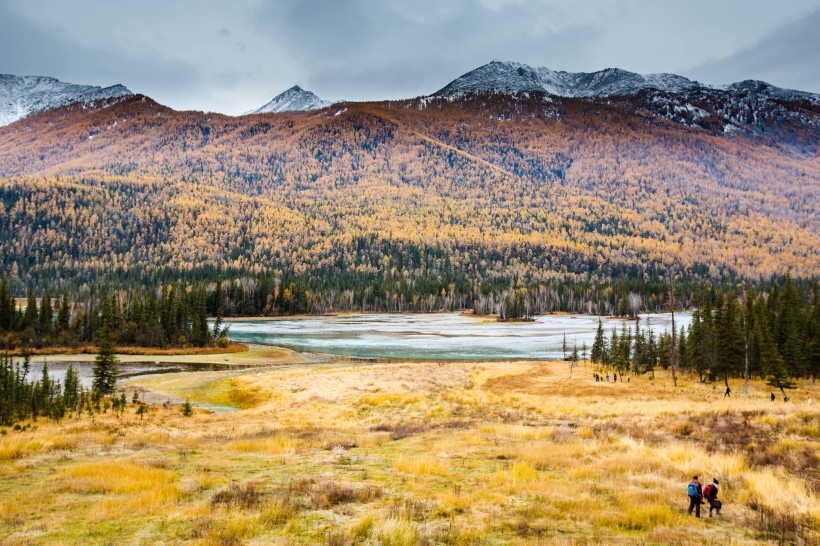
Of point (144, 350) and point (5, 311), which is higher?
point (5, 311)

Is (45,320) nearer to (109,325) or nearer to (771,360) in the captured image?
(109,325)

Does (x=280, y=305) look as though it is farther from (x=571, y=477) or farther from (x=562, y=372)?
(x=571, y=477)

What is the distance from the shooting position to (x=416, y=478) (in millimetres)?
14930

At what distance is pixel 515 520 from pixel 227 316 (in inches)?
6196

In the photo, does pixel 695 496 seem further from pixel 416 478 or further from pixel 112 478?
pixel 112 478

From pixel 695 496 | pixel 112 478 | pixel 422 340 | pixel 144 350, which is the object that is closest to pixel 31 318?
pixel 144 350

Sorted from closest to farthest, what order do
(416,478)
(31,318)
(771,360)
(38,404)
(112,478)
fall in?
(112,478), (416,478), (38,404), (771,360), (31,318)

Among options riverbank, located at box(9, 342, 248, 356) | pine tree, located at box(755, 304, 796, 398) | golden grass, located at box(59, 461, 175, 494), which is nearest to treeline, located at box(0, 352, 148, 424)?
golden grass, located at box(59, 461, 175, 494)

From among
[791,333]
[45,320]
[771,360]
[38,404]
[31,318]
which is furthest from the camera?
[31,318]

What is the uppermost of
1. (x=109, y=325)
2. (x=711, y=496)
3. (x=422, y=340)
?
(x=711, y=496)

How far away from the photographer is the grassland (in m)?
10.1

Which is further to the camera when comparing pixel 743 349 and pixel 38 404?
pixel 743 349

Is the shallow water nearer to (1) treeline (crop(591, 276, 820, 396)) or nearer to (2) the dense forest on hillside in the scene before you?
(1) treeline (crop(591, 276, 820, 396))

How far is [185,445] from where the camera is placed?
21.6 meters
